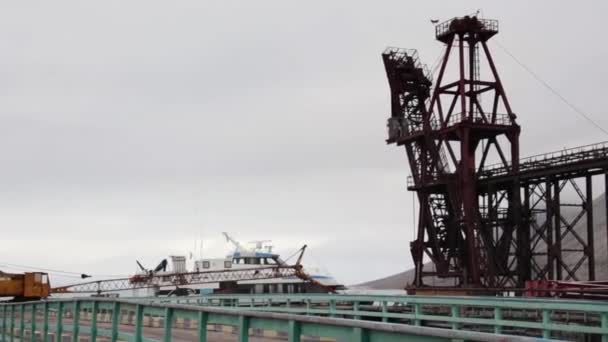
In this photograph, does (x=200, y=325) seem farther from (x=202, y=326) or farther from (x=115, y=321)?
(x=115, y=321)

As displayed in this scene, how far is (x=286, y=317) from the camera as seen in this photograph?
8250 mm

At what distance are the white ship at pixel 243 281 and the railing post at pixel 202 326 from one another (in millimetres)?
53593

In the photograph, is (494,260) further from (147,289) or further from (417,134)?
(147,289)

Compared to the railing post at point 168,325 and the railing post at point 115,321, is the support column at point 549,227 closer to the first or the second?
the railing post at point 115,321

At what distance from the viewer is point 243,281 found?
65250mm

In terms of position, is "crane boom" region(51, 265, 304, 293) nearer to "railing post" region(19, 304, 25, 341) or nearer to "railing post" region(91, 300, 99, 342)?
"railing post" region(19, 304, 25, 341)

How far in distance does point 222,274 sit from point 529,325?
55324 millimetres

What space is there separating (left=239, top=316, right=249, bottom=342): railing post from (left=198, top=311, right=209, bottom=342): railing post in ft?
4.17

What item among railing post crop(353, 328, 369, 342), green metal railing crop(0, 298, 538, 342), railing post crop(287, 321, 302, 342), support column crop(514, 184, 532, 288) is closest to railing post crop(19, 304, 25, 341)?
green metal railing crop(0, 298, 538, 342)

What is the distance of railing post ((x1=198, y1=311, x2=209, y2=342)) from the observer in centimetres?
1040

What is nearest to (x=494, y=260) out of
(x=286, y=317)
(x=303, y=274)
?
(x=303, y=274)

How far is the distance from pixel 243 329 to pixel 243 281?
5662 centimetres

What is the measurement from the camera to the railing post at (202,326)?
10398mm

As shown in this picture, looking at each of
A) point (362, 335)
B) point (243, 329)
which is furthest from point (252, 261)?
point (362, 335)
